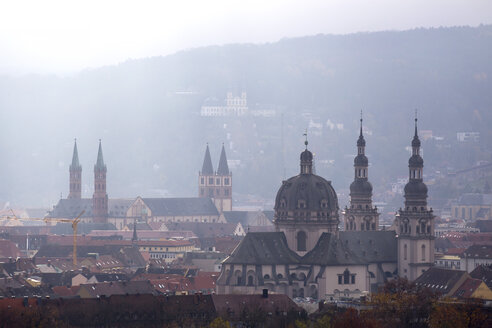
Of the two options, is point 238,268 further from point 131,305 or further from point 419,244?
point 131,305

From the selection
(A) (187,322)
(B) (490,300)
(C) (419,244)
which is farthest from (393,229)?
(A) (187,322)

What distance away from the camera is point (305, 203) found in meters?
123

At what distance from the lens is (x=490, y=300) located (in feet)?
340

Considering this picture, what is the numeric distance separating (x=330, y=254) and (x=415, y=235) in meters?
7.65

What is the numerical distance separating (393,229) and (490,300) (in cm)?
3173

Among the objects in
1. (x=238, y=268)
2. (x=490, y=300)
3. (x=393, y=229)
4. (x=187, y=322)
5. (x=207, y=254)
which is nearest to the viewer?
(x=187, y=322)

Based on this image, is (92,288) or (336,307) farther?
(92,288)

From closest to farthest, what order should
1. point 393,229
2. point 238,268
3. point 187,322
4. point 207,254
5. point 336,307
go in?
point 187,322 → point 336,307 → point 238,268 → point 393,229 → point 207,254

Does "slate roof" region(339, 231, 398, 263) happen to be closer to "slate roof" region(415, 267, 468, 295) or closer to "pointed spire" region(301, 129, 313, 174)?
"pointed spire" region(301, 129, 313, 174)

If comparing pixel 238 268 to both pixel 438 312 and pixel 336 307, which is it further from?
pixel 438 312

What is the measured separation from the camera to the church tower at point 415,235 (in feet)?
407

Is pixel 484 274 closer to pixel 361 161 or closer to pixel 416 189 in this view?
pixel 416 189

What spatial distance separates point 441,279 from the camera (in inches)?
4456

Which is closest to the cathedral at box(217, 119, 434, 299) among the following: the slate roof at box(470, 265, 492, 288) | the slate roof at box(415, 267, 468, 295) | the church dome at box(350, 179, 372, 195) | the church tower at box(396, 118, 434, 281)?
the church tower at box(396, 118, 434, 281)
